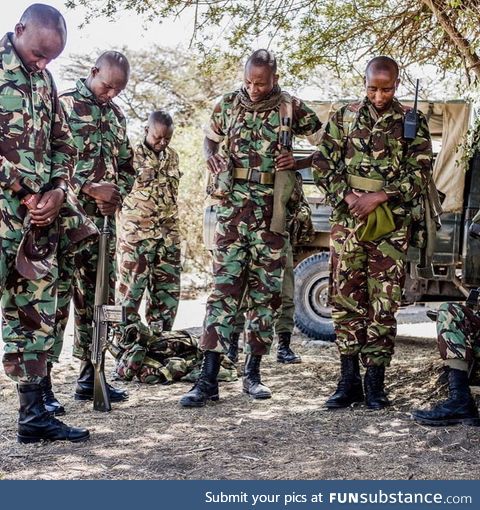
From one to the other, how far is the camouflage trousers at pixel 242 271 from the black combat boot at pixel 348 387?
1.73 ft

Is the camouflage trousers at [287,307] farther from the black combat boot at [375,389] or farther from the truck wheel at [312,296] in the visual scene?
the black combat boot at [375,389]

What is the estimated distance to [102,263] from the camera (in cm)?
461

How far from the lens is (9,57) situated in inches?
146

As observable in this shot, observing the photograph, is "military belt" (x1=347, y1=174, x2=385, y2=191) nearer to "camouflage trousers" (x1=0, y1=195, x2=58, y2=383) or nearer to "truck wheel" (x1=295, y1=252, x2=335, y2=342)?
"camouflage trousers" (x1=0, y1=195, x2=58, y2=383)

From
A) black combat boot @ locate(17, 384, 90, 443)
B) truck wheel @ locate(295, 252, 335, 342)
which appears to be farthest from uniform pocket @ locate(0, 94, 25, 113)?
truck wheel @ locate(295, 252, 335, 342)

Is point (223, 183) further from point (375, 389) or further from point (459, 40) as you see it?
point (459, 40)

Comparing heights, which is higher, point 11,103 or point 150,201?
point 11,103

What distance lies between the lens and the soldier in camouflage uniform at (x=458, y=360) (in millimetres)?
4145

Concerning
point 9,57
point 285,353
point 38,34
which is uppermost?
point 38,34

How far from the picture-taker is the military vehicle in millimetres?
6965

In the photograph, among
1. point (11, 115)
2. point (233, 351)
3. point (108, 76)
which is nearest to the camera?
point (11, 115)

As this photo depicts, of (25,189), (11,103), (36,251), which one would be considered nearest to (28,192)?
(25,189)

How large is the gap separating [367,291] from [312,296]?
123 inches

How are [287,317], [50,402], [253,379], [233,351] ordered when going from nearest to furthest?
[50,402] → [253,379] → [233,351] → [287,317]
